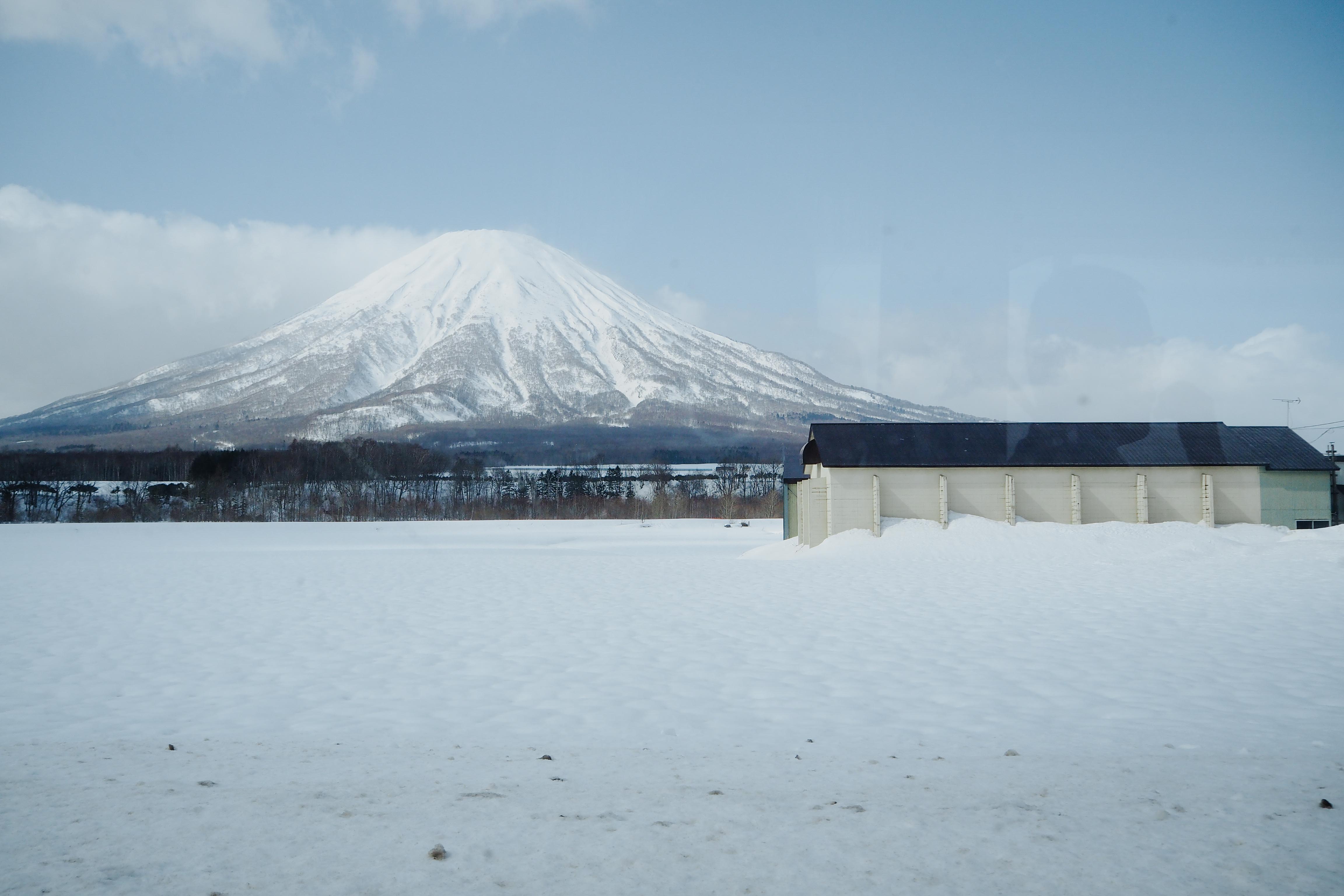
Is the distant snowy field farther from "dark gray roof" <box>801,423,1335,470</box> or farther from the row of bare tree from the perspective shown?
the row of bare tree

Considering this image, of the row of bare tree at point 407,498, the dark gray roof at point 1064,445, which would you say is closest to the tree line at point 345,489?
the row of bare tree at point 407,498

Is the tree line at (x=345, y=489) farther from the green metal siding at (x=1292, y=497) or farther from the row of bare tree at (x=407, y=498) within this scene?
the green metal siding at (x=1292, y=497)

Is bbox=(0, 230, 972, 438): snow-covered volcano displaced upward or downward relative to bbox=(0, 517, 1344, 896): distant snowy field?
upward

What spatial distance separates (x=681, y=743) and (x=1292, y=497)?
27.7 meters

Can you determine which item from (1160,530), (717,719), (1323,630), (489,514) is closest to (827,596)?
(1323,630)

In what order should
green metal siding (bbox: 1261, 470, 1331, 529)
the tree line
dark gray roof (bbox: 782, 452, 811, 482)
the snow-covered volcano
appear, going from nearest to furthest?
green metal siding (bbox: 1261, 470, 1331, 529)
dark gray roof (bbox: 782, 452, 811, 482)
the tree line
the snow-covered volcano

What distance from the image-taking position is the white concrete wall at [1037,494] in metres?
25.1

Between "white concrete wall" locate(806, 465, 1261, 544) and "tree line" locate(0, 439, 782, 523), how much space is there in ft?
104

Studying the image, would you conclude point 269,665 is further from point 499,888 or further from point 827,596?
point 827,596

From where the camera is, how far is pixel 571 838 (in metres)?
4.05

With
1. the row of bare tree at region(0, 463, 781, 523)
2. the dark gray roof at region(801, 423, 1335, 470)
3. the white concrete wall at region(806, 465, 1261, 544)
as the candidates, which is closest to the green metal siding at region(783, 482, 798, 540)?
the dark gray roof at region(801, 423, 1335, 470)

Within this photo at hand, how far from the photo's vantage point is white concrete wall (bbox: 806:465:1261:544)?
987 inches

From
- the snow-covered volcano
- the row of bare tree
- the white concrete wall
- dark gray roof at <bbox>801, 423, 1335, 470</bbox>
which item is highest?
the snow-covered volcano

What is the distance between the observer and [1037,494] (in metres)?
25.2
